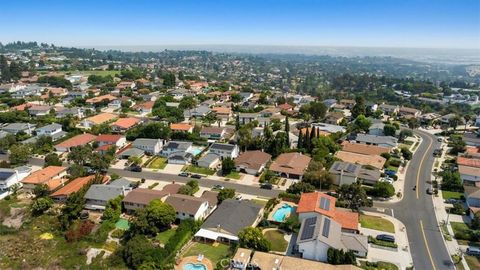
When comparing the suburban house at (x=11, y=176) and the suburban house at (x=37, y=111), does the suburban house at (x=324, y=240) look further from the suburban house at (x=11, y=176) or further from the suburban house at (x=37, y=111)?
the suburban house at (x=37, y=111)

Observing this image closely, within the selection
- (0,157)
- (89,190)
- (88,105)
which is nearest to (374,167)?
(89,190)

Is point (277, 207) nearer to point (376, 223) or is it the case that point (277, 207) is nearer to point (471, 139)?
point (376, 223)

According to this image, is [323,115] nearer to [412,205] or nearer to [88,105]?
[412,205]

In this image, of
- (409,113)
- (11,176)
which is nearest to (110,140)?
(11,176)

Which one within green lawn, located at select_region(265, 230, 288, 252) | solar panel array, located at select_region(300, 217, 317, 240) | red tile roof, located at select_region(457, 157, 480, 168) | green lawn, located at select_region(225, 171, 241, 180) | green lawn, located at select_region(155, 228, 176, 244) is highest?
solar panel array, located at select_region(300, 217, 317, 240)

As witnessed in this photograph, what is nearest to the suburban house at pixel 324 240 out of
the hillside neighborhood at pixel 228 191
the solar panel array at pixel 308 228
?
the solar panel array at pixel 308 228

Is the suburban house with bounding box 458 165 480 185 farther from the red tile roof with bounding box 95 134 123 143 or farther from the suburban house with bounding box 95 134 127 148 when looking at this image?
the red tile roof with bounding box 95 134 123 143

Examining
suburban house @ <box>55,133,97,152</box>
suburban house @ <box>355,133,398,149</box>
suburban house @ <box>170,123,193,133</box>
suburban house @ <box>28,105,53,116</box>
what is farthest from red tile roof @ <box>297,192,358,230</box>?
suburban house @ <box>28,105,53,116</box>

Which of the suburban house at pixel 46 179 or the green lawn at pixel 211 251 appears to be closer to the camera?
the green lawn at pixel 211 251
